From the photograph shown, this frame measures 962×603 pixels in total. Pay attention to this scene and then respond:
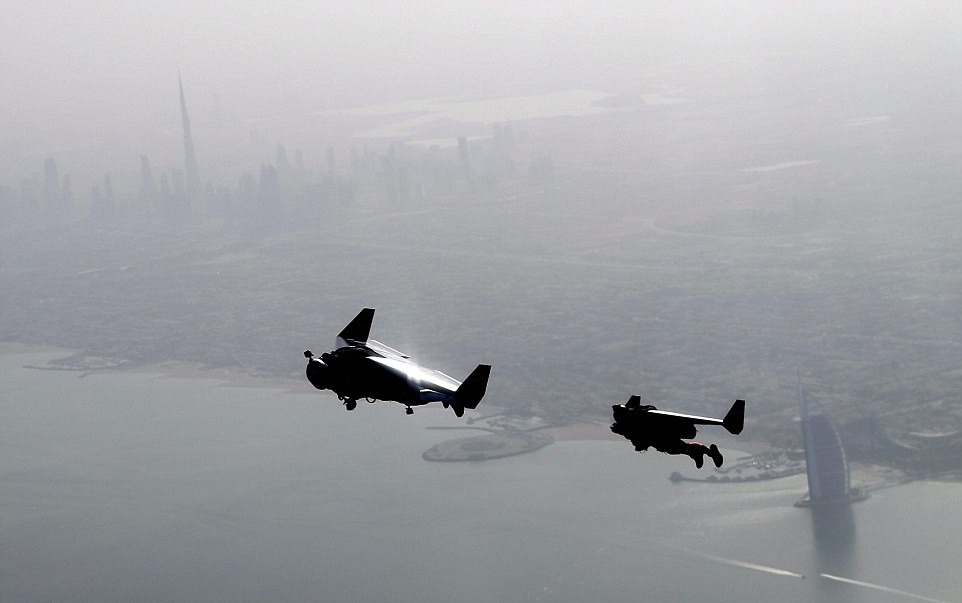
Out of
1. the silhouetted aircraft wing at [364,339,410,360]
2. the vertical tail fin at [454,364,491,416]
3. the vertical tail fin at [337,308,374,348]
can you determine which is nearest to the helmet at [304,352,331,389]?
the vertical tail fin at [337,308,374,348]

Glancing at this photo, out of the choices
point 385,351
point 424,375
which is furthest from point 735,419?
point 385,351

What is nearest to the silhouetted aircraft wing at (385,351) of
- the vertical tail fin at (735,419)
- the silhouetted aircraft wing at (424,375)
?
the silhouetted aircraft wing at (424,375)

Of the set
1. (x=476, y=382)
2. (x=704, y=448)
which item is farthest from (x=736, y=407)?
(x=476, y=382)

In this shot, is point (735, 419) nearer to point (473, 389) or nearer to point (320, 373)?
point (473, 389)

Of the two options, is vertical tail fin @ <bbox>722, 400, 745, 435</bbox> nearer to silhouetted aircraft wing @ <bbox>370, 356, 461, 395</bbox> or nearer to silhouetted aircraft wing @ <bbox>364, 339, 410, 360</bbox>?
silhouetted aircraft wing @ <bbox>370, 356, 461, 395</bbox>

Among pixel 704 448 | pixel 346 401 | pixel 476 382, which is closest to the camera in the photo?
pixel 704 448

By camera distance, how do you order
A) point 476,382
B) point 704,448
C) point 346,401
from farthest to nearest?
1. point 346,401
2. point 476,382
3. point 704,448

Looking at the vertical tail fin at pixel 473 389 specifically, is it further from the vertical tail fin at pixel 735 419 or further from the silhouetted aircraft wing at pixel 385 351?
the vertical tail fin at pixel 735 419

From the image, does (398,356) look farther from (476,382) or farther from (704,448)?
(704,448)
